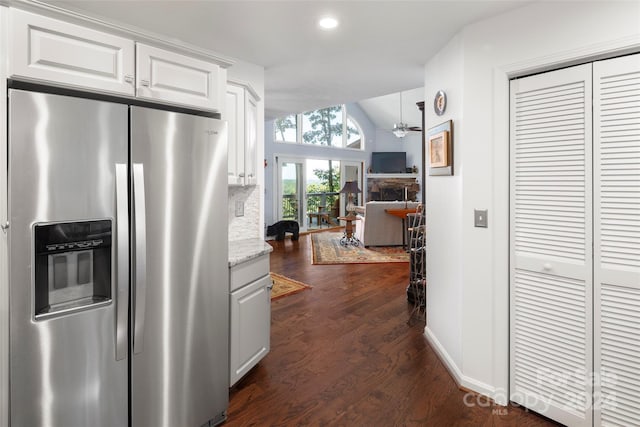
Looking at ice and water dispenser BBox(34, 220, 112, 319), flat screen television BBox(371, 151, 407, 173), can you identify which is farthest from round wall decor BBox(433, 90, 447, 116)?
flat screen television BBox(371, 151, 407, 173)

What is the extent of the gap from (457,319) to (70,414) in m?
2.20

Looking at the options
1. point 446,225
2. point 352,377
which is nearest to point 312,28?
point 446,225

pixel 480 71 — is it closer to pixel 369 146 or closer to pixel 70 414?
pixel 70 414

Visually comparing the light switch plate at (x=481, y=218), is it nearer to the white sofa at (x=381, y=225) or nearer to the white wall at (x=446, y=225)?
the white wall at (x=446, y=225)

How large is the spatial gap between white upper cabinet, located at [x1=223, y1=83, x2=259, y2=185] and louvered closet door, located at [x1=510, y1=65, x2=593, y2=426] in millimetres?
1815

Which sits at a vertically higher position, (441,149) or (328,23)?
(328,23)

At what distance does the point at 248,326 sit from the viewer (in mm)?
2252

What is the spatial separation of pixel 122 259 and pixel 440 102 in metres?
2.26

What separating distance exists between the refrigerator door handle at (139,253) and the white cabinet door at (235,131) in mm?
984

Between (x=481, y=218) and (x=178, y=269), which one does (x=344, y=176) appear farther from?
(x=178, y=269)

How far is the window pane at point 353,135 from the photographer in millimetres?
10826

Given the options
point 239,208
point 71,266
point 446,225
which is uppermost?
point 239,208

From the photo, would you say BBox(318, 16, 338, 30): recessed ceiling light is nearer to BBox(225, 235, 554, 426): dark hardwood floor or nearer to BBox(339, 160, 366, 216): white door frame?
BBox(225, 235, 554, 426): dark hardwood floor

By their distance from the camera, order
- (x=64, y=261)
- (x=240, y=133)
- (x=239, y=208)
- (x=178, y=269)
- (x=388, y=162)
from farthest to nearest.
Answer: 1. (x=388, y=162)
2. (x=239, y=208)
3. (x=240, y=133)
4. (x=178, y=269)
5. (x=64, y=261)
